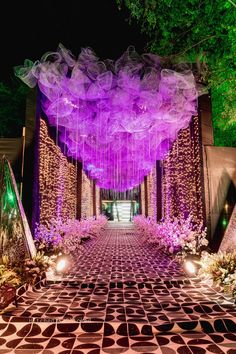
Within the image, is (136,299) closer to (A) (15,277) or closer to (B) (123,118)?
(A) (15,277)

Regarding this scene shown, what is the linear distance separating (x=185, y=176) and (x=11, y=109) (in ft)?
31.4

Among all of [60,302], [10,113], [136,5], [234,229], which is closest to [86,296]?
[60,302]

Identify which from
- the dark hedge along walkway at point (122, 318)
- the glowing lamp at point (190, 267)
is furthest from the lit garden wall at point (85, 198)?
the dark hedge along walkway at point (122, 318)

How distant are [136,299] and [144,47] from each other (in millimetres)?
6110

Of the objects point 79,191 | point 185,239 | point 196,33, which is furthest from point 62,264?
point 79,191

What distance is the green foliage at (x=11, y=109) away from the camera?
43.4ft

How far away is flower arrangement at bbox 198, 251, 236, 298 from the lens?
4.10 meters

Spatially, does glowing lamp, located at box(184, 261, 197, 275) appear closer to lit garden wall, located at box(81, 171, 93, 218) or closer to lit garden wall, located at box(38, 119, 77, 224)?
lit garden wall, located at box(38, 119, 77, 224)

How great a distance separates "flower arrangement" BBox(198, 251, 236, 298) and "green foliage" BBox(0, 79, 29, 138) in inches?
456

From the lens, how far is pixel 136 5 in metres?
6.03

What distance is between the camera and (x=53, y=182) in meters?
8.91

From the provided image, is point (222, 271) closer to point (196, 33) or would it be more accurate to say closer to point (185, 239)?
point (185, 239)

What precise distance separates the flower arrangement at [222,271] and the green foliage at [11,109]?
38.0 feet

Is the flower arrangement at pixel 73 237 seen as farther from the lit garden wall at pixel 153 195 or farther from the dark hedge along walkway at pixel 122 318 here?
the lit garden wall at pixel 153 195
